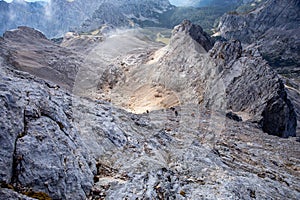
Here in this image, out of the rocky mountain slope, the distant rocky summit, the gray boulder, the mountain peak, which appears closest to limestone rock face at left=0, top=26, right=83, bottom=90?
the distant rocky summit

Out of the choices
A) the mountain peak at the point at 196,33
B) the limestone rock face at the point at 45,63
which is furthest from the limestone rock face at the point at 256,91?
the limestone rock face at the point at 45,63

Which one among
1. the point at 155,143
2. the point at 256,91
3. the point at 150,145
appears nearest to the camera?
the point at 150,145

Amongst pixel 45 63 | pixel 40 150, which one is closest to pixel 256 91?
pixel 40 150

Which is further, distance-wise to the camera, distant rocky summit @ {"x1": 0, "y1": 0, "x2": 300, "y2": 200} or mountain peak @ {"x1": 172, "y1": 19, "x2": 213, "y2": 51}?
mountain peak @ {"x1": 172, "y1": 19, "x2": 213, "y2": 51}

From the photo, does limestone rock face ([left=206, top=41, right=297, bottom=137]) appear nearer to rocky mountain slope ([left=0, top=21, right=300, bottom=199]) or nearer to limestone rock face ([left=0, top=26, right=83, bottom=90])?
rocky mountain slope ([left=0, top=21, right=300, bottom=199])

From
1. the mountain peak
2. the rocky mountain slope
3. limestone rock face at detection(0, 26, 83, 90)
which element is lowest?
the rocky mountain slope

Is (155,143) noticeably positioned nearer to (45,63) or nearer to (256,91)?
(256,91)

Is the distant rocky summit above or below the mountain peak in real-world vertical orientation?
below

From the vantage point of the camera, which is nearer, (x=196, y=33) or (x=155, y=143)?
(x=155, y=143)
